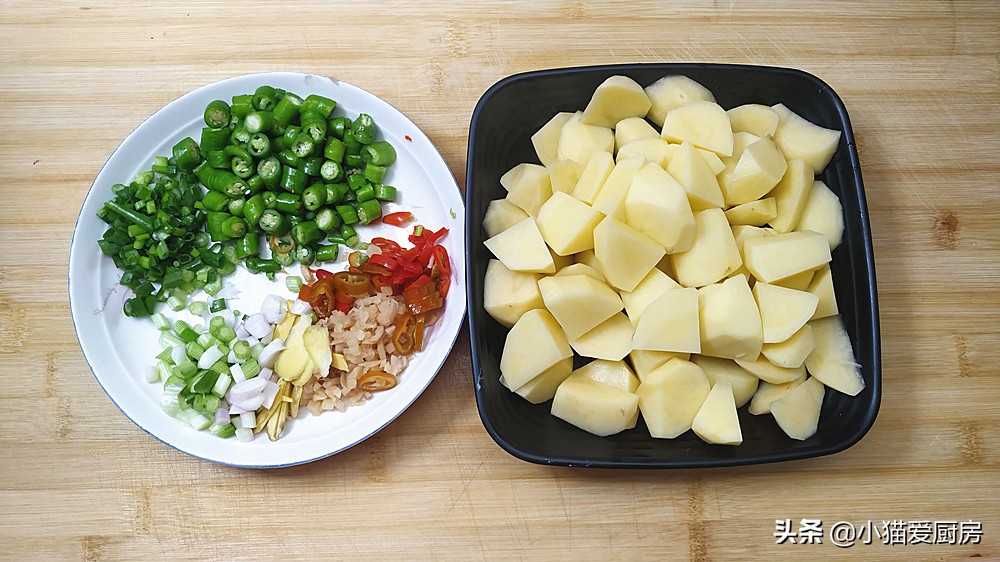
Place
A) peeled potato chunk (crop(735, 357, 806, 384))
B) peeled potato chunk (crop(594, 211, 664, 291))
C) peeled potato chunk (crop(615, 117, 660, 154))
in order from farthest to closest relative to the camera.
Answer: peeled potato chunk (crop(615, 117, 660, 154)), peeled potato chunk (crop(735, 357, 806, 384)), peeled potato chunk (crop(594, 211, 664, 291))

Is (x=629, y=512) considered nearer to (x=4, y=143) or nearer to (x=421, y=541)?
(x=421, y=541)

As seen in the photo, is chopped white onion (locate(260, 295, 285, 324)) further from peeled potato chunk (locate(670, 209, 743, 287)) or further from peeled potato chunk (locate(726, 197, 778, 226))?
peeled potato chunk (locate(726, 197, 778, 226))

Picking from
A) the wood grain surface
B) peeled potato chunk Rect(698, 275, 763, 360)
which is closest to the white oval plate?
the wood grain surface

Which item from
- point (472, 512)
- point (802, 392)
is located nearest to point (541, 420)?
point (472, 512)

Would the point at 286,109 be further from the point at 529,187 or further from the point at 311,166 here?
the point at 529,187

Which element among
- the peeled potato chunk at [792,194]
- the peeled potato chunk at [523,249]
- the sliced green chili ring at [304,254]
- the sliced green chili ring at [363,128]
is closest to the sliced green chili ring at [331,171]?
the sliced green chili ring at [363,128]
